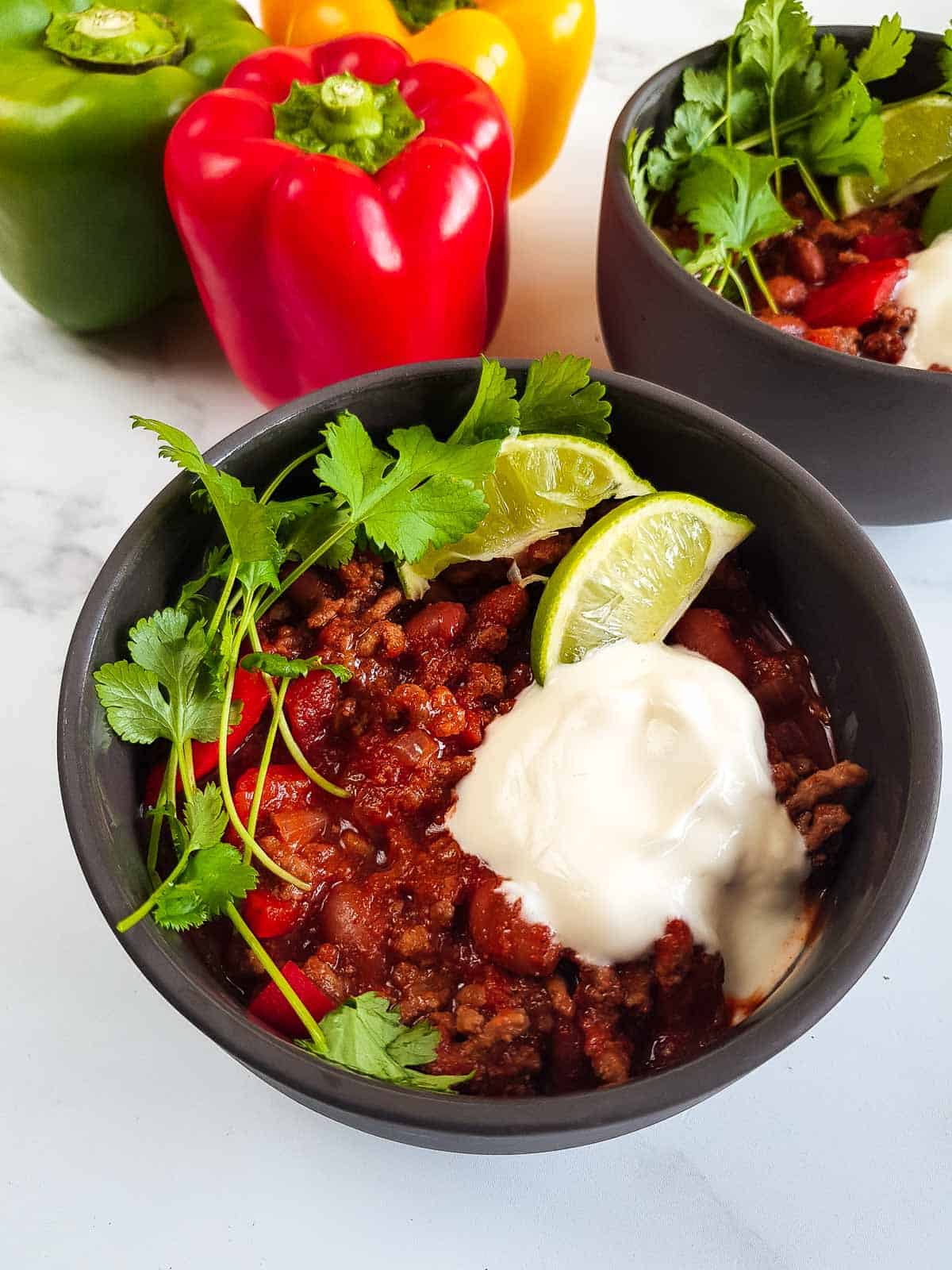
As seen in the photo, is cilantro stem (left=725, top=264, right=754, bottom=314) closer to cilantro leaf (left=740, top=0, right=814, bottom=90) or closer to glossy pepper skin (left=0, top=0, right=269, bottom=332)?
cilantro leaf (left=740, top=0, right=814, bottom=90)

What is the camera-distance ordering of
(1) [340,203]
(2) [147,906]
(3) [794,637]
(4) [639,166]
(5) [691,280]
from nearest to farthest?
(2) [147,906], (3) [794,637], (5) [691,280], (1) [340,203], (4) [639,166]

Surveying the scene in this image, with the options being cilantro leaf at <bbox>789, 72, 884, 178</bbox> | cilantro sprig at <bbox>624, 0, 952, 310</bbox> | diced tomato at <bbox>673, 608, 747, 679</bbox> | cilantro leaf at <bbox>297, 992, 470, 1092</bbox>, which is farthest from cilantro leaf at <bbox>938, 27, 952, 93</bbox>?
cilantro leaf at <bbox>297, 992, 470, 1092</bbox>

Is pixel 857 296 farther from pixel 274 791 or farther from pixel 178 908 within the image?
pixel 178 908

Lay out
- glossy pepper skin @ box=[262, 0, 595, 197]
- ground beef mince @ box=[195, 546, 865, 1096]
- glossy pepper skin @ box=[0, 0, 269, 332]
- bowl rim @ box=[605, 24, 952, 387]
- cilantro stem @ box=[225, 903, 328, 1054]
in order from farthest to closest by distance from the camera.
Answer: glossy pepper skin @ box=[262, 0, 595, 197], glossy pepper skin @ box=[0, 0, 269, 332], bowl rim @ box=[605, 24, 952, 387], ground beef mince @ box=[195, 546, 865, 1096], cilantro stem @ box=[225, 903, 328, 1054]

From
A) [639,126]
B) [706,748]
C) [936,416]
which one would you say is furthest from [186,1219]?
[639,126]

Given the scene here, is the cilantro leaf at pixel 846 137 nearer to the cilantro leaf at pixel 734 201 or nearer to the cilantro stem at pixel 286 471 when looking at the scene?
the cilantro leaf at pixel 734 201

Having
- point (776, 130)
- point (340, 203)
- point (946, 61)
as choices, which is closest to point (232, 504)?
point (340, 203)

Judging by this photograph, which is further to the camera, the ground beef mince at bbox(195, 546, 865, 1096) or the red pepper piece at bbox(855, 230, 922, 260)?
the red pepper piece at bbox(855, 230, 922, 260)

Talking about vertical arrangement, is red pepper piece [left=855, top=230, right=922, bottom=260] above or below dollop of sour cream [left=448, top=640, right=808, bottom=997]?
above
